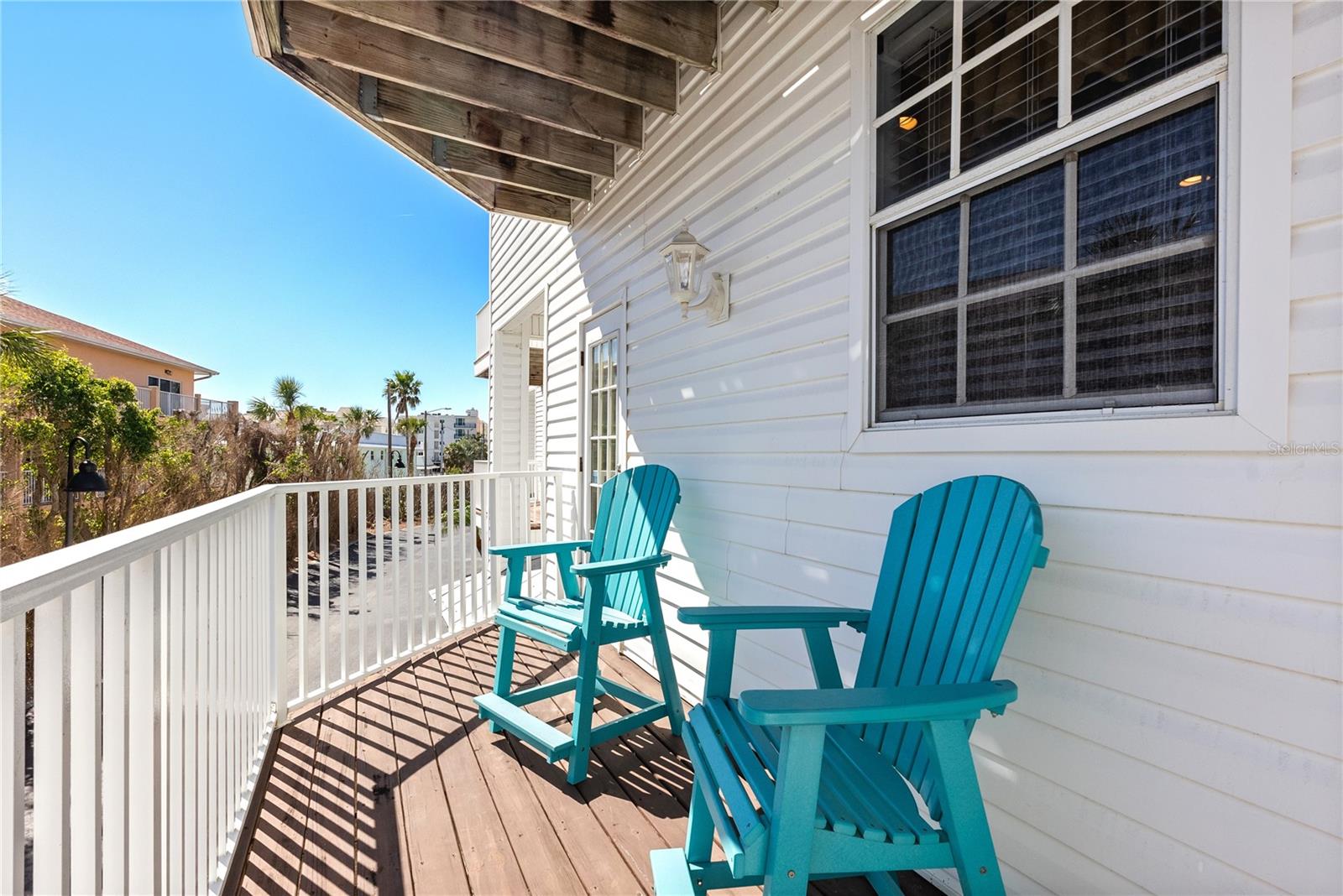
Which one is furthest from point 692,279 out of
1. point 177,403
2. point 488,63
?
point 177,403

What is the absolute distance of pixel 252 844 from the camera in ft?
5.98

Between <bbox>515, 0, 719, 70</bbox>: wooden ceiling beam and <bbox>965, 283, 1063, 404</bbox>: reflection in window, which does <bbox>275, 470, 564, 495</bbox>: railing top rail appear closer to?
<bbox>515, 0, 719, 70</bbox>: wooden ceiling beam

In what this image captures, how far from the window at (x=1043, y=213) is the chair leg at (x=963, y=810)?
83 centimetres

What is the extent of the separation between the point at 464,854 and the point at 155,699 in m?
1.03

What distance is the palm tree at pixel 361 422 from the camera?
16.1 metres

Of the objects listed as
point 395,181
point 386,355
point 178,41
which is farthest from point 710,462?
point 386,355

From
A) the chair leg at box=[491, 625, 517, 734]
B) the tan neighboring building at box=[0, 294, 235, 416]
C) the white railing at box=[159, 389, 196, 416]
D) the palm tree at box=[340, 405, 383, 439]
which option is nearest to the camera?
the chair leg at box=[491, 625, 517, 734]

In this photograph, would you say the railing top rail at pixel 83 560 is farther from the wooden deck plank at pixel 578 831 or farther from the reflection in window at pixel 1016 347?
the reflection in window at pixel 1016 347

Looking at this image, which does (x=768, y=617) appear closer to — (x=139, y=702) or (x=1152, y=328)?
(x=1152, y=328)

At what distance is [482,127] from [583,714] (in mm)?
3128

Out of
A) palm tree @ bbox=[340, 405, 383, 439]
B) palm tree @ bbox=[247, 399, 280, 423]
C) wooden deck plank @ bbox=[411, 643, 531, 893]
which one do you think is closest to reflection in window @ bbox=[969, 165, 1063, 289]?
wooden deck plank @ bbox=[411, 643, 531, 893]

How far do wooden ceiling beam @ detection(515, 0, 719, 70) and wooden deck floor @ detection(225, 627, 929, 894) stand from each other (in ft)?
9.56

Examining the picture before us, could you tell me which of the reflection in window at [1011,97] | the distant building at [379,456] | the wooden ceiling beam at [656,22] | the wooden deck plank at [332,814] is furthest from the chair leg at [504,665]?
the distant building at [379,456]

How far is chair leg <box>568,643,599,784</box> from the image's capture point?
2154mm
